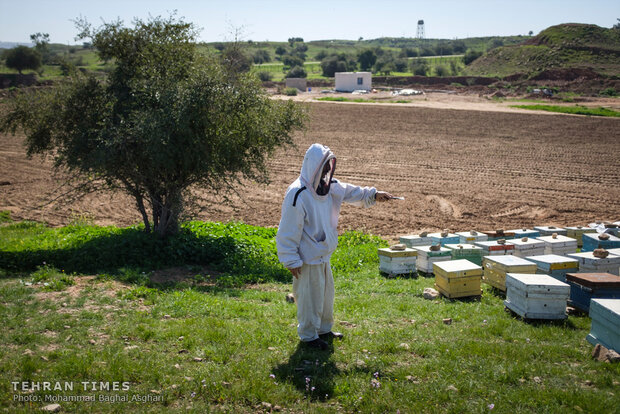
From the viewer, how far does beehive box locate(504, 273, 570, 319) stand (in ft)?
21.6

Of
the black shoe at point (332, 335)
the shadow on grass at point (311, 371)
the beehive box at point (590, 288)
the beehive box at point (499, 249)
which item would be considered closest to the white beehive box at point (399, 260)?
the beehive box at point (499, 249)

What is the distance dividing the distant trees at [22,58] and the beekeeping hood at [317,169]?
243 ft

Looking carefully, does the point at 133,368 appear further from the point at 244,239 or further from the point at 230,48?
the point at 230,48

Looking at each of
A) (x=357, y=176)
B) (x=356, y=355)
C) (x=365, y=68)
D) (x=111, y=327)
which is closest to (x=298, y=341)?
(x=356, y=355)

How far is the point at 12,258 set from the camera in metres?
9.92

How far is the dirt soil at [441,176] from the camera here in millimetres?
14898

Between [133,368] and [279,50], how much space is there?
14738 centimetres

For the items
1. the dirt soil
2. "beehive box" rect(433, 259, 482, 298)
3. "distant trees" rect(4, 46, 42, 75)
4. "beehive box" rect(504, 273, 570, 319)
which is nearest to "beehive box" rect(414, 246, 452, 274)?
"beehive box" rect(433, 259, 482, 298)

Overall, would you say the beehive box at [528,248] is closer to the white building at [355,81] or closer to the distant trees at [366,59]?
the white building at [355,81]

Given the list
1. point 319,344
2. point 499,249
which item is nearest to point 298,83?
point 499,249

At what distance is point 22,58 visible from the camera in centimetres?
6588

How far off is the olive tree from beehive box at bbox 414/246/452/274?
4.27m

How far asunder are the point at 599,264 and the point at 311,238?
4988 mm

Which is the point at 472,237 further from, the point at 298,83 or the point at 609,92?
the point at 298,83
